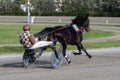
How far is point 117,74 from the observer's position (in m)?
12.2

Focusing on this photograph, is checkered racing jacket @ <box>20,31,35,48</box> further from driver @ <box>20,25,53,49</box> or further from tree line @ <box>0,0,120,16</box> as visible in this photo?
tree line @ <box>0,0,120,16</box>

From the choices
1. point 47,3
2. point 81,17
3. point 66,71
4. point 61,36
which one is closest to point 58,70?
point 66,71

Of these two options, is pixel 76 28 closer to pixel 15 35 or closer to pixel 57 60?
pixel 57 60

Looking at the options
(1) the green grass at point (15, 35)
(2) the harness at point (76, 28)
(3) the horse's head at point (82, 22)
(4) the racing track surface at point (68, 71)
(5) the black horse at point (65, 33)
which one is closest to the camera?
Answer: (4) the racing track surface at point (68, 71)

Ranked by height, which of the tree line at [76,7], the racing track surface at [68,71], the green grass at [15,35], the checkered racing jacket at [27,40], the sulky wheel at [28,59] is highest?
the checkered racing jacket at [27,40]

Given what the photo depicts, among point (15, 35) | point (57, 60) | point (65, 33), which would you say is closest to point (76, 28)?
point (65, 33)

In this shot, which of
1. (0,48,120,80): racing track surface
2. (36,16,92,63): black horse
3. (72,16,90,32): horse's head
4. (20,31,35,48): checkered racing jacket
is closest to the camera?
(0,48,120,80): racing track surface

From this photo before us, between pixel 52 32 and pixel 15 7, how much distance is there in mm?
82682

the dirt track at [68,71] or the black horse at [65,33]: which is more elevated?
the black horse at [65,33]

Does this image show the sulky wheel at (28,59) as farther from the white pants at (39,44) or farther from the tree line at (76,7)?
the tree line at (76,7)

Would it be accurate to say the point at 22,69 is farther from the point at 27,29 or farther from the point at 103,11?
the point at 103,11

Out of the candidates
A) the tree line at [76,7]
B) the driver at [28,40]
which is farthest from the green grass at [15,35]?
the tree line at [76,7]

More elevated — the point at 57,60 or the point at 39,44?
the point at 39,44

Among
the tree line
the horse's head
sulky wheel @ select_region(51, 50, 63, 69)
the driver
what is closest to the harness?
the horse's head
